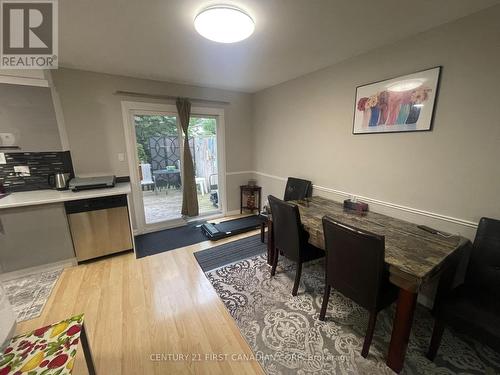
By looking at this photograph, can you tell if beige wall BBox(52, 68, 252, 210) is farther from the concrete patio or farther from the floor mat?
the floor mat

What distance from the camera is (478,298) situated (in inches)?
50.9

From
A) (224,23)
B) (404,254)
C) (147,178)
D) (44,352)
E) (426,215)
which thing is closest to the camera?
(44,352)

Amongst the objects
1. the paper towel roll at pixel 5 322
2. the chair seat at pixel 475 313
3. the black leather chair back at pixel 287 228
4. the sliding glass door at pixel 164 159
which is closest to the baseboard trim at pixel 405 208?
the chair seat at pixel 475 313

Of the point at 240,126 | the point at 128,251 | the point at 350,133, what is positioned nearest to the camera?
the point at 350,133

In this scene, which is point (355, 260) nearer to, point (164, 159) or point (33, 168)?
point (164, 159)

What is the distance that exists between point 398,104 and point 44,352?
3002 millimetres

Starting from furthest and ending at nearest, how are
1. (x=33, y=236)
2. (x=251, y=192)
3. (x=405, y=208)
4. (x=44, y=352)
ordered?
1. (x=251, y=192)
2. (x=33, y=236)
3. (x=405, y=208)
4. (x=44, y=352)

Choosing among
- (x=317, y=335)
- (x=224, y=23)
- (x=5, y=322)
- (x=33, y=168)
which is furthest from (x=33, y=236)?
(x=317, y=335)

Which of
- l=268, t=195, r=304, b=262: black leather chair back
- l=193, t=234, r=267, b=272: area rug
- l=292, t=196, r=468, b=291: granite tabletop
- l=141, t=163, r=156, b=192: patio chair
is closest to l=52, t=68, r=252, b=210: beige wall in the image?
l=141, t=163, r=156, b=192: patio chair

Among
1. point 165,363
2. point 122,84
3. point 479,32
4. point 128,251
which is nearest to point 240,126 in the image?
point 122,84

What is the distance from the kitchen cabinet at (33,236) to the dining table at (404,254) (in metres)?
2.71

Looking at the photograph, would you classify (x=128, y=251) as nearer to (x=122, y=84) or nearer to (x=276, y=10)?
(x=122, y=84)

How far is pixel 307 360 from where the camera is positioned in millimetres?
1399

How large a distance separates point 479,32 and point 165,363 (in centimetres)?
327
